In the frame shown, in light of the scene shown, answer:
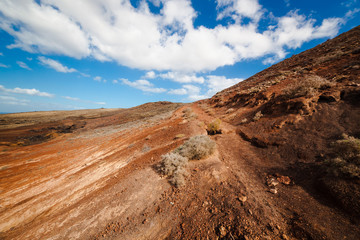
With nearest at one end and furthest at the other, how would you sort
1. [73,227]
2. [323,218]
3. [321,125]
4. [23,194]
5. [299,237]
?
[299,237]
[323,218]
[73,227]
[321,125]
[23,194]

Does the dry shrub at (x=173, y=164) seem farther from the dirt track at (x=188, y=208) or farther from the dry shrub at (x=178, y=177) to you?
the dirt track at (x=188, y=208)

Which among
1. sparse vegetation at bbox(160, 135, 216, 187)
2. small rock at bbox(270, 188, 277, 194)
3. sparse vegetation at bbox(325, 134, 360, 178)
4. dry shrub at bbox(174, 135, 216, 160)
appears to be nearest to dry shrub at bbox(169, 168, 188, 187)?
sparse vegetation at bbox(160, 135, 216, 187)

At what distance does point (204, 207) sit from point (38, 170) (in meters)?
12.7

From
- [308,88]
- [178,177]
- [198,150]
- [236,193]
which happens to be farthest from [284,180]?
[308,88]

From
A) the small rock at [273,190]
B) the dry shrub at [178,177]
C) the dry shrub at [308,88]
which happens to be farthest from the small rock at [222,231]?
the dry shrub at [308,88]

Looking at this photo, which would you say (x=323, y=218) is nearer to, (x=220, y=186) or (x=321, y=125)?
(x=220, y=186)

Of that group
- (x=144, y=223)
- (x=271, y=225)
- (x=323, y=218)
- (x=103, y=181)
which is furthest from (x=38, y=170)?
(x=323, y=218)

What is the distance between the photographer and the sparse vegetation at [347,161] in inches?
118

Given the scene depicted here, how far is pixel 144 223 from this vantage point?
324 cm

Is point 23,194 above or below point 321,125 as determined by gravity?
below

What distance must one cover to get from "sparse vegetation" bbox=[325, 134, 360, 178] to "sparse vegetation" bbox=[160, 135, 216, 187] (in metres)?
3.53

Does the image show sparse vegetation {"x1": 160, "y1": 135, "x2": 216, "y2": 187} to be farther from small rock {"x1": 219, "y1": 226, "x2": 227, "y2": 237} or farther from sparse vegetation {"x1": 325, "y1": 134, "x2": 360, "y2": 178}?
sparse vegetation {"x1": 325, "y1": 134, "x2": 360, "y2": 178}

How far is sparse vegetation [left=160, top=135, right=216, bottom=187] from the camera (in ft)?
14.4

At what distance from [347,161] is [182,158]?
473cm
